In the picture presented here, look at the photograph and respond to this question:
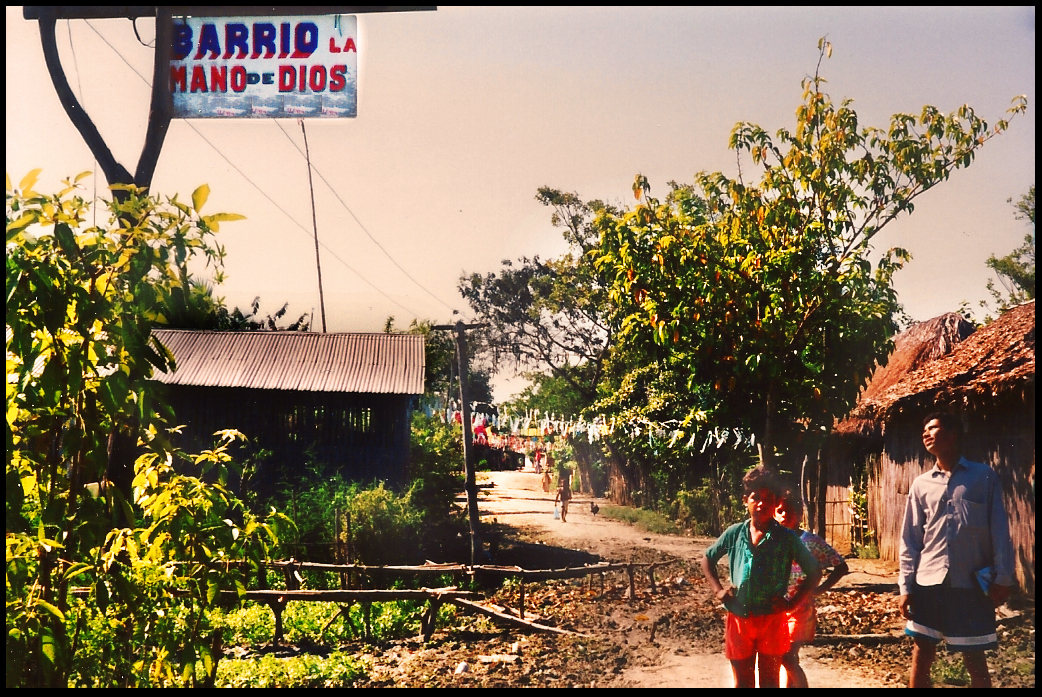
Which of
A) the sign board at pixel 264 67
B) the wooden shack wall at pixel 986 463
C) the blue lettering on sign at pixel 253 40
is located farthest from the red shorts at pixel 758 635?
the blue lettering on sign at pixel 253 40

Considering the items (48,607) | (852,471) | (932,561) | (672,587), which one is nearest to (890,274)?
(852,471)

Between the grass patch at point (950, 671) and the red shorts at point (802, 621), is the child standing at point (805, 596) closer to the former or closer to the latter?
the red shorts at point (802, 621)

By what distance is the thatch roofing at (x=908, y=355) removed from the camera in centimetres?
448

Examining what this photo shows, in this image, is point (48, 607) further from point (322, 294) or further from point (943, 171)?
point (943, 171)

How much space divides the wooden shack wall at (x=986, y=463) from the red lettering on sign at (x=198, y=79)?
14.3 ft

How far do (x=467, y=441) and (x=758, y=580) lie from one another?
1.84 m

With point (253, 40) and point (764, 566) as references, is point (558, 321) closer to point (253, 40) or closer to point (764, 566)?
point (764, 566)

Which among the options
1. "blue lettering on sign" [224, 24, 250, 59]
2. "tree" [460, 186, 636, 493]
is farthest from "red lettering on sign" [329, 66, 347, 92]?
"tree" [460, 186, 636, 493]

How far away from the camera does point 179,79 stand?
4465 millimetres

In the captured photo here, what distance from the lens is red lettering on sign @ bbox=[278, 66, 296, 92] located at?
4.45 metres

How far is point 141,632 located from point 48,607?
496 mm

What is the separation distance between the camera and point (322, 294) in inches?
183

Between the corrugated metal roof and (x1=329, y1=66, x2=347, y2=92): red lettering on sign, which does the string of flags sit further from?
(x1=329, y1=66, x2=347, y2=92): red lettering on sign

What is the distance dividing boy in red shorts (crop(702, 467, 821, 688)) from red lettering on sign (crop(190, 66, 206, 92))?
370 centimetres
